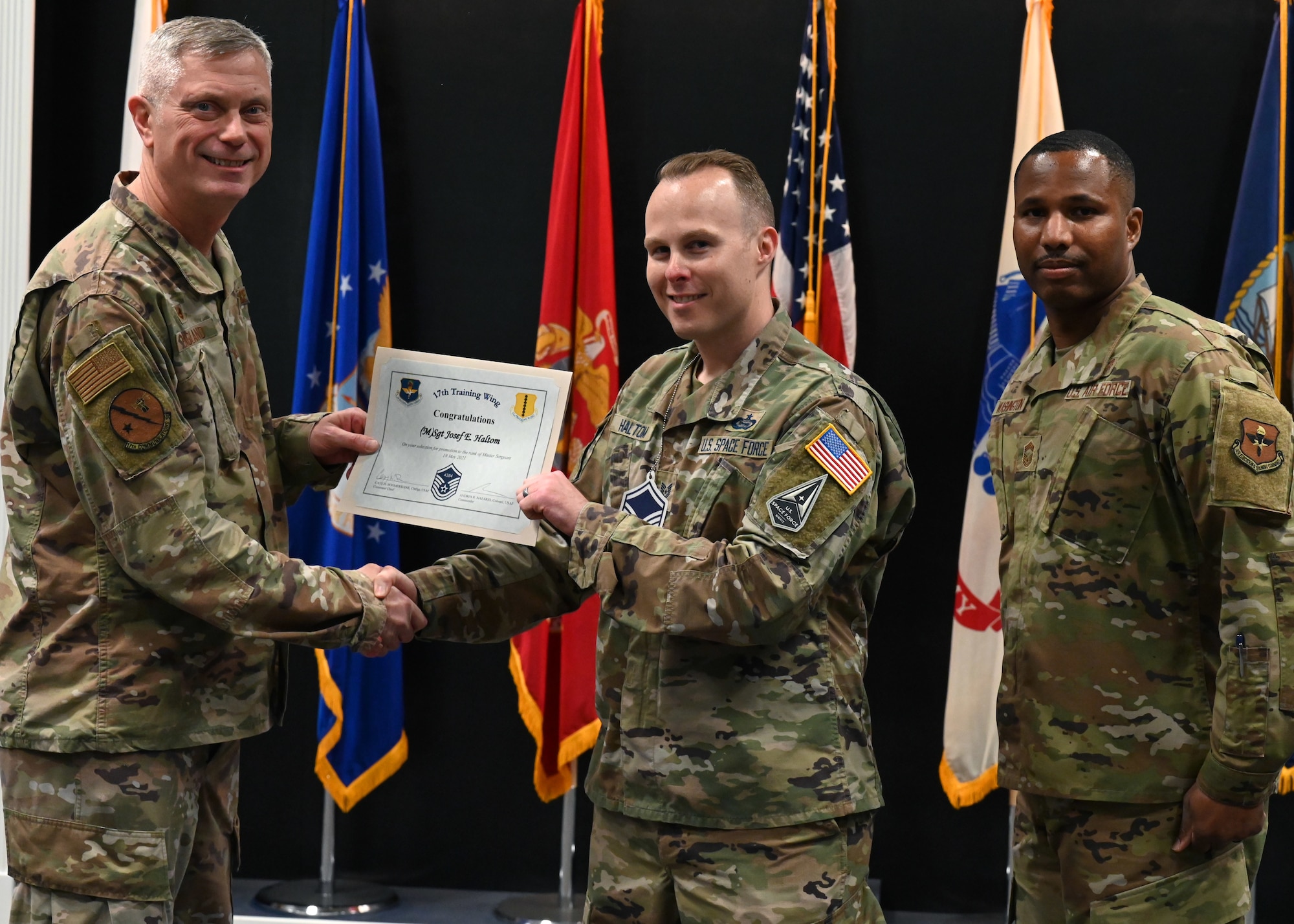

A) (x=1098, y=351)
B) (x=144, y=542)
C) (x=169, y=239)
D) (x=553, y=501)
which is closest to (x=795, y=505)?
(x=553, y=501)

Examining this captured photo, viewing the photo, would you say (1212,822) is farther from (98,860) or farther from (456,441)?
(98,860)

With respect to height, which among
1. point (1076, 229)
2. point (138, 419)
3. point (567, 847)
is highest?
point (1076, 229)

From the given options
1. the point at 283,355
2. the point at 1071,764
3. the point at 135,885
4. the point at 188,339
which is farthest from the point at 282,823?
the point at 1071,764

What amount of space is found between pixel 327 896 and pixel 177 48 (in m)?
2.73

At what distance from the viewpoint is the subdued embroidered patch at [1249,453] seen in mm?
2012

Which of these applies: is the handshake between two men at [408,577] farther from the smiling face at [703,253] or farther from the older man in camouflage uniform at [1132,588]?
the older man in camouflage uniform at [1132,588]

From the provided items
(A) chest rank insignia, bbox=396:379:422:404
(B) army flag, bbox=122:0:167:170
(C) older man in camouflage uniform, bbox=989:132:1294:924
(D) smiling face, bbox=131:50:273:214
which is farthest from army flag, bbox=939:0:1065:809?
(B) army flag, bbox=122:0:167:170

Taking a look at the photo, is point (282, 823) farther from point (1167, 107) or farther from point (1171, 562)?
point (1167, 107)

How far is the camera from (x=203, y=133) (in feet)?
7.07

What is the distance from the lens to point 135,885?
2.03 metres

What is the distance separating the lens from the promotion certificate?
2326 millimetres

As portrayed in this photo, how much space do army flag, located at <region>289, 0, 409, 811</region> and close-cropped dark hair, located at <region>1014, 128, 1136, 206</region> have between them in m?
2.15

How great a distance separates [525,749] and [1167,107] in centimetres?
289

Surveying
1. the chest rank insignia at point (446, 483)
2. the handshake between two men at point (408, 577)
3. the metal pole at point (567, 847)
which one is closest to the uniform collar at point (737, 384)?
the handshake between two men at point (408, 577)
